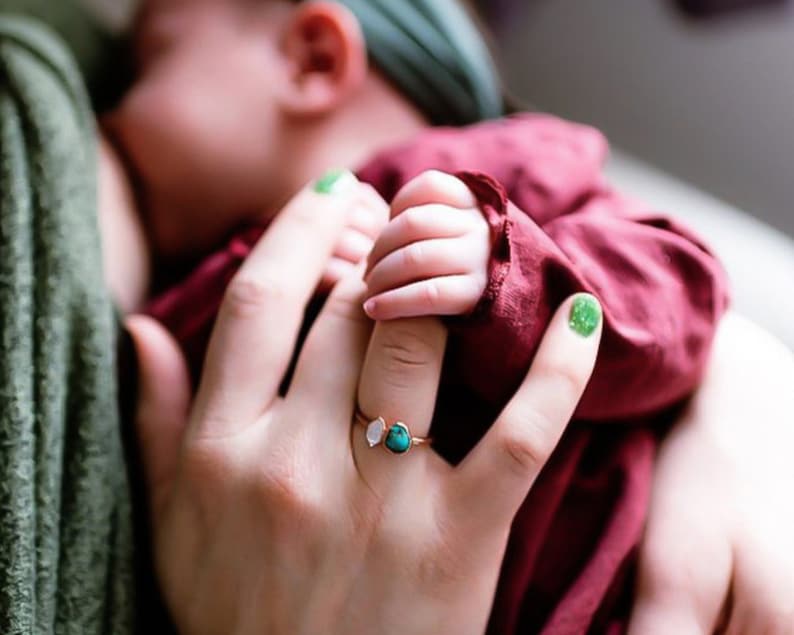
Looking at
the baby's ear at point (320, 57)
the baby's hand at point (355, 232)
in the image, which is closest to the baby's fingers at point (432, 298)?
the baby's hand at point (355, 232)

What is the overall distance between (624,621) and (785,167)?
0.67 meters

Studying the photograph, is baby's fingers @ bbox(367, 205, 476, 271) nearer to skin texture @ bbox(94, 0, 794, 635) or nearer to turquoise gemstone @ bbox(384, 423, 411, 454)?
skin texture @ bbox(94, 0, 794, 635)

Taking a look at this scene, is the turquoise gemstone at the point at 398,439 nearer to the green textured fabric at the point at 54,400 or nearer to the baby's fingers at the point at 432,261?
the baby's fingers at the point at 432,261

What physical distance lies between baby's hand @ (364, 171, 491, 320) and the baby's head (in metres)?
0.28

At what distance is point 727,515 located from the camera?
0.55 meters

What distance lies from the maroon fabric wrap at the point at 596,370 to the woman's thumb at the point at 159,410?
0.18 metres

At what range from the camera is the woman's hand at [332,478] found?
1.71 feet

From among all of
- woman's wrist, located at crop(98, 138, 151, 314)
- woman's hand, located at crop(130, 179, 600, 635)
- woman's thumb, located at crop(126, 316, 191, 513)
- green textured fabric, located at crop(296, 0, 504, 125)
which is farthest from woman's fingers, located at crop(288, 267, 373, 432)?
green textured fabric, located at crop(296, 0, 504, 125)

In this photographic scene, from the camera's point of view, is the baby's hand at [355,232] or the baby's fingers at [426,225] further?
the baby's hand at [355,232]

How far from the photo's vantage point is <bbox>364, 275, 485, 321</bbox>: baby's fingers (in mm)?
507

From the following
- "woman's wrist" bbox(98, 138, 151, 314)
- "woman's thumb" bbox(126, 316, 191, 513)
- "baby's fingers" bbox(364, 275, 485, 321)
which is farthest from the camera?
"woman's wrist" bbox(98, 138, 151, 314)

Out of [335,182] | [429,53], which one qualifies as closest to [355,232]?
[335,182]

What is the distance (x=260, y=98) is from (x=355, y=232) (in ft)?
0.71

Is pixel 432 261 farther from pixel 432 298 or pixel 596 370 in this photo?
pixel 596 370
